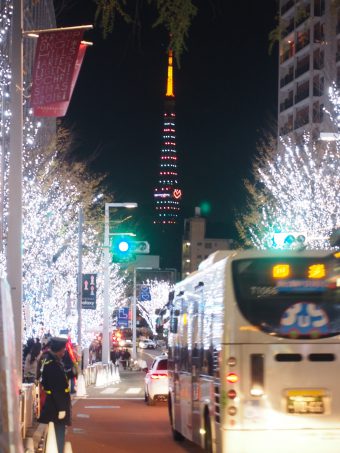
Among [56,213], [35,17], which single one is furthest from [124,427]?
[35,17]

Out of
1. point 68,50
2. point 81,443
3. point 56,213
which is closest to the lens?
point 68,50

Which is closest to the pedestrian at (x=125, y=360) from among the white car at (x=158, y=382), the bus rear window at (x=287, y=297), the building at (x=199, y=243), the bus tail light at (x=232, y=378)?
the white car at (x=158, y=382)

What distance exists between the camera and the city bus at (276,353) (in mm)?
12656

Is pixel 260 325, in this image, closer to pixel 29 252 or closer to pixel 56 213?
pixel 29 252

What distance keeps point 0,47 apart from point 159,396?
39.7 feet

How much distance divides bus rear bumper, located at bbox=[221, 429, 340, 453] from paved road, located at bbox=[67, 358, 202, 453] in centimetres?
433

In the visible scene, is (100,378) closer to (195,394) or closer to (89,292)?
(89,292)

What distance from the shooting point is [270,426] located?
12.7 meters

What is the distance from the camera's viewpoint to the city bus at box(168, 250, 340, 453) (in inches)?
498

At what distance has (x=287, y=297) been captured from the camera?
1304 centimetres

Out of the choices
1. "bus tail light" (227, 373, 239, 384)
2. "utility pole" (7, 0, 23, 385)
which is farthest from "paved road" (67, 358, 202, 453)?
"bus tail light" (227, 373, 239, 384)

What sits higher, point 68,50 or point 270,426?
point 68,50

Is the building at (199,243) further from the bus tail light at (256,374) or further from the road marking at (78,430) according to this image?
the bus tail light at (256,374)

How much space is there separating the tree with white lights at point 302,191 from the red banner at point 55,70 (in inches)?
940
